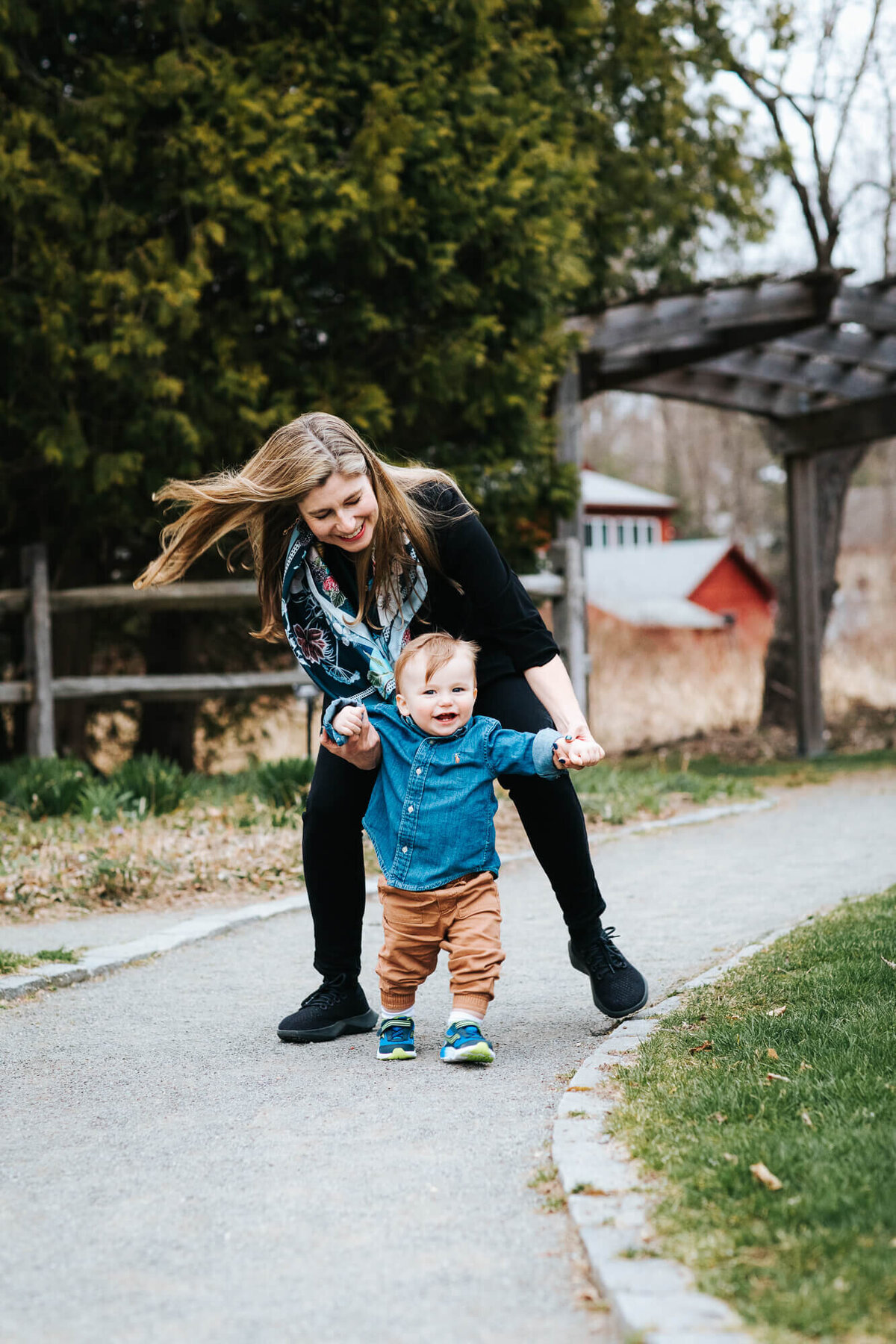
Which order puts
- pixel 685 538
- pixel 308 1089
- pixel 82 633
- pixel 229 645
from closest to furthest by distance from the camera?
pixel 308 1089, pixel 82 633, pixel 229 645, pixel 685 538

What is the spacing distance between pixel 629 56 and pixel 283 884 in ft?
32.3

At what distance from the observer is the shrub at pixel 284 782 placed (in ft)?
27.6

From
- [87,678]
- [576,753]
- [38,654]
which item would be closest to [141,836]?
[38,654]

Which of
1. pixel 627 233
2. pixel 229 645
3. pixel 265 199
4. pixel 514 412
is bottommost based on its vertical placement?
pixel 229 645

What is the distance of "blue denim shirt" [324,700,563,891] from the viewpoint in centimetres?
369

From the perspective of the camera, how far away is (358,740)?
3.73m

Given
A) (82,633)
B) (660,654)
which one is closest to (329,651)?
(82,633)

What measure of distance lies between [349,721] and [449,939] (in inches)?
25.0

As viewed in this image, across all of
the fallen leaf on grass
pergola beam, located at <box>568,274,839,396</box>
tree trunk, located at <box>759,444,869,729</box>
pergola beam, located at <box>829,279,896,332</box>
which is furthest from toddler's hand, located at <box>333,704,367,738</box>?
tree trunk, located at <box>759,444,869,729</box>

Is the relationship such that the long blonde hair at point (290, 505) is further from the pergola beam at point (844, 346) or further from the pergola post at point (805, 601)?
the pergola post at point (805, 601)

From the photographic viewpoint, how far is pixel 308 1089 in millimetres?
3510

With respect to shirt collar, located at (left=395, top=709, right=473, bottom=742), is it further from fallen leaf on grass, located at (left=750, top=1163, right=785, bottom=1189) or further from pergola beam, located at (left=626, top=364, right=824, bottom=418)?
pergola beam, located at (left=626, top=364, right=824, bottom=418)

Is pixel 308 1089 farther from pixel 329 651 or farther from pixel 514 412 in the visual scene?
pixel 514 412

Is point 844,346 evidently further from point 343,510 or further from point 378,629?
point 343,510
